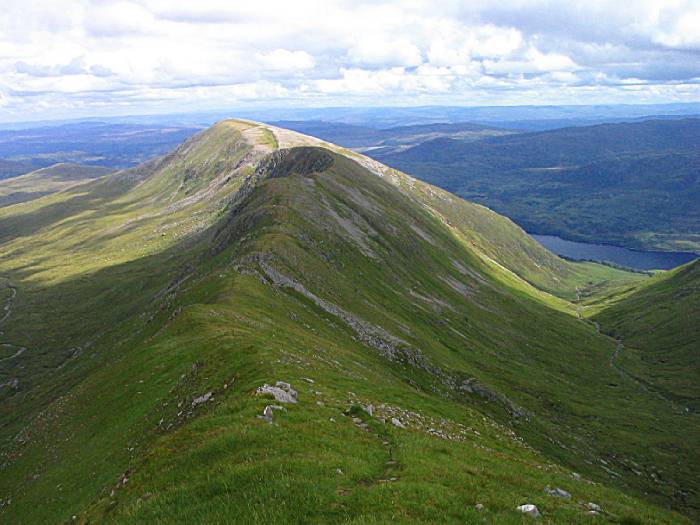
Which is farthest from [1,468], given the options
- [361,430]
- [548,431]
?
[548,431]

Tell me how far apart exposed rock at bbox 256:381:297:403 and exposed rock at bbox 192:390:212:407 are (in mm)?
7096

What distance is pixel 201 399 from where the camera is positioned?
39.2 meters

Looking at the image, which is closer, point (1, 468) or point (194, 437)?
point (194, 437)

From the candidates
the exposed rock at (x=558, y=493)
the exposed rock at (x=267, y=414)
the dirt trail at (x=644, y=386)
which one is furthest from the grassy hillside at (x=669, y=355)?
the exposed rock at (x=267, y=414)

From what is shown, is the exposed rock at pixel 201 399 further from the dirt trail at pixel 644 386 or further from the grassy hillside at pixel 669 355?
the grassy hillside at pixel 669 355

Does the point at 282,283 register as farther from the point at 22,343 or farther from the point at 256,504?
the point at 22,343

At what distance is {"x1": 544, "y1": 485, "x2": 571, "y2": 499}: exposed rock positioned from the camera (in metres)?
25.1

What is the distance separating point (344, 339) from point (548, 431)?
38359 millimetres

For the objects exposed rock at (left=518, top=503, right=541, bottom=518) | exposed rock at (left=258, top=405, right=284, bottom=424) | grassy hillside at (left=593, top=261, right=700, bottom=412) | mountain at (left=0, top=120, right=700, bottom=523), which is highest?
exposed rock at (left=518, top=503, right=541, bottom=518)

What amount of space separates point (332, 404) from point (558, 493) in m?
15.3

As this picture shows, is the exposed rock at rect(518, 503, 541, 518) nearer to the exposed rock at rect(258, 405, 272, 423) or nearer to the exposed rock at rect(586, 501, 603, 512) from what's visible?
the exposed rock at rect(586, 501, 603, 512)

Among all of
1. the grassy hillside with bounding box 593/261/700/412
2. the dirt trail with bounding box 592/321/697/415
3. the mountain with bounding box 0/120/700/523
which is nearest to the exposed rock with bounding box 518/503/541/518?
the mountain with bounding box 0/120/700/523

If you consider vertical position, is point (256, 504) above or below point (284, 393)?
above

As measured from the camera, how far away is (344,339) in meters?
82.2
